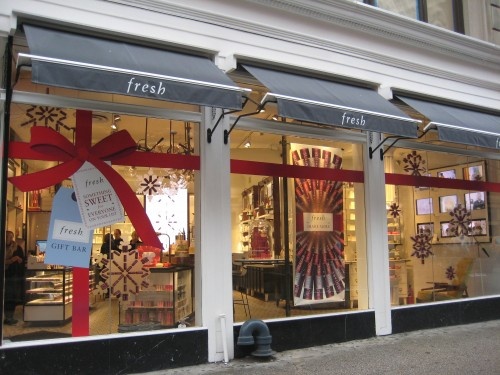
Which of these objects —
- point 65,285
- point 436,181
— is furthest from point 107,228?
point 436,181

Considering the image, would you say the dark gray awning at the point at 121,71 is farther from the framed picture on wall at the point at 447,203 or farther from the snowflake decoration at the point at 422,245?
the framed picture on wall at the point at 447,203

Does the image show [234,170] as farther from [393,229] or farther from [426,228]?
[426,228]

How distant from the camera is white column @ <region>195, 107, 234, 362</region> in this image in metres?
6.62

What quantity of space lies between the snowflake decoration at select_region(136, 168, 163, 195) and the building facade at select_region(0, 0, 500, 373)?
0.06 ft

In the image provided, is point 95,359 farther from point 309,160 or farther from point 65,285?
point 309,160

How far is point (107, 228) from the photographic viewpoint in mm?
6445

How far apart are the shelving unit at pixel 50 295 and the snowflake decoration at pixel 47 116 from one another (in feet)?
5.85

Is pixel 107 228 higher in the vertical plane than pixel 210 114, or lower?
lower

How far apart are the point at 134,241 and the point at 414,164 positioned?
535cm

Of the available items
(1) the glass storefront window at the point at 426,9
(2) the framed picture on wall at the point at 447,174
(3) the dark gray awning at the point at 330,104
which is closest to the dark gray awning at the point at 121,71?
(3) the dark gray awning at the point at 330,104

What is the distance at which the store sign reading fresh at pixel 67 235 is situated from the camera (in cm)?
607

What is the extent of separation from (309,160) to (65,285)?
160 inches

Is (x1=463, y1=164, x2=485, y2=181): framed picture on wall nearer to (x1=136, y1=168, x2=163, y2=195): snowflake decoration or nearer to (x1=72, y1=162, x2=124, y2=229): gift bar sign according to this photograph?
(x1=136, y1=168, x2=163, y2=195): snowflake decoration

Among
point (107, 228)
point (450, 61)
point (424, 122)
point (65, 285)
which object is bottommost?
point (65, 285)
